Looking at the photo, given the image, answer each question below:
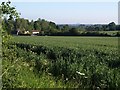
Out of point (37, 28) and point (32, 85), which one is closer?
point (32, 85)

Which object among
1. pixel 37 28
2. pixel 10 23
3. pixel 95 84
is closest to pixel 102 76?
pixel 95 84

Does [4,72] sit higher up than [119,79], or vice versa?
[4,72]

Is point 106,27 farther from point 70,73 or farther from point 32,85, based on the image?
point 32,85

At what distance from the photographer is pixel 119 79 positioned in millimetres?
11742

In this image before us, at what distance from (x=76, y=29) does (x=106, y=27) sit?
925cm

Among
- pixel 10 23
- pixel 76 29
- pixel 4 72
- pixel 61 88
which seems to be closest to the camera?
pixel 4 72

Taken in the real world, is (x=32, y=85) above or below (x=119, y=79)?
above

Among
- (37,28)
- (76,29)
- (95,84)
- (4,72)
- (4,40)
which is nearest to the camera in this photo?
(4,72)

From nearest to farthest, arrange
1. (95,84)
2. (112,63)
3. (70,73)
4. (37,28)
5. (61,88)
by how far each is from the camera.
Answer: (61,88)
(95,84)
(70,73)
(112,63)
(37,28)

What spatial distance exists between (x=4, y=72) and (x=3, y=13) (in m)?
2.32

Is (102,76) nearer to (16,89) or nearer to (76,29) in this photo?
(16,89)

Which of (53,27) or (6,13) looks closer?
(6,13)

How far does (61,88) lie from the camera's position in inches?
325

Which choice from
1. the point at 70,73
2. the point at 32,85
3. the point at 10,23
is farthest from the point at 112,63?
the point at 32,85
